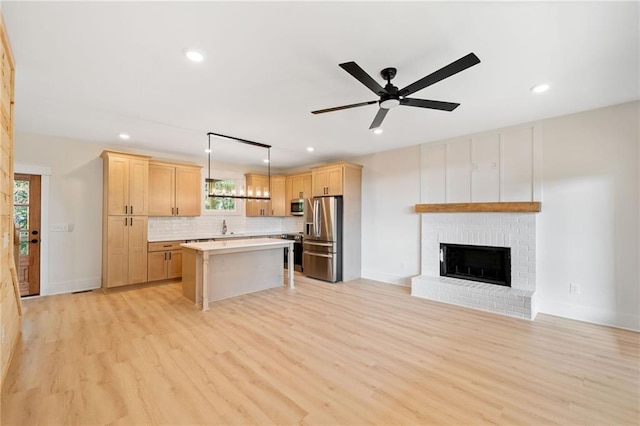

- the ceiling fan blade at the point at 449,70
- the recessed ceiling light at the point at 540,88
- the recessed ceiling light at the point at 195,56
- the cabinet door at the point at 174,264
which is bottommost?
the cabinet door at the point at 174,264

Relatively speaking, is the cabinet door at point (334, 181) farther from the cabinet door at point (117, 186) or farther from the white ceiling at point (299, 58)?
the cabinet door at point (117, 186)

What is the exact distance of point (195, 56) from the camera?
232 centimetres

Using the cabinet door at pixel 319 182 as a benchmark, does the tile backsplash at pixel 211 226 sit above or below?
below

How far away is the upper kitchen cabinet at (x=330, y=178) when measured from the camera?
5754 millimetres

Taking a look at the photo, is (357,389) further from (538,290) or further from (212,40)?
(538,290)

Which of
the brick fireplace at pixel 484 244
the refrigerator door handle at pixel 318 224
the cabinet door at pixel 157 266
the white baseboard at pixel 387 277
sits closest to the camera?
the brick fireplace at pixel 484 244

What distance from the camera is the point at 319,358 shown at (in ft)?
8.75

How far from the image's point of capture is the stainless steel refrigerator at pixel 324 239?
5.69 m

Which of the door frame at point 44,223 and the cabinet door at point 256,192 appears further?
the cabinet door at point 256,192

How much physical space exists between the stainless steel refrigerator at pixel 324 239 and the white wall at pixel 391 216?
0.70 m

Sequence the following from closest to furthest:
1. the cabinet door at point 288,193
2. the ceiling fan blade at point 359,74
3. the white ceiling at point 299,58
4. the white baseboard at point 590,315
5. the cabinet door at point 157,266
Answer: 1. the white ceiling at point 299,58
2. the ceiling fan blade at point 359,74
3. the white baseboard at point 590,315
4. the cabinet door at point 157,266
5. the cabinet door at point 288,193

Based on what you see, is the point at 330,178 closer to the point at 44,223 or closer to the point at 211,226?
the point at 211,226

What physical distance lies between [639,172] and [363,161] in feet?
13.3

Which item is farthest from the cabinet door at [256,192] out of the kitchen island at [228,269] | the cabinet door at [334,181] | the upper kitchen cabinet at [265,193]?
the kitchen island at [228,269]
